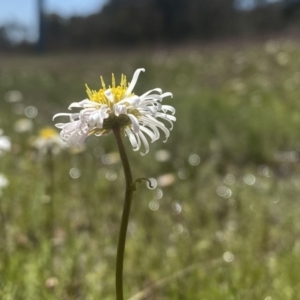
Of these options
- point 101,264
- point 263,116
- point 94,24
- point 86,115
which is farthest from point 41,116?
point 94,24

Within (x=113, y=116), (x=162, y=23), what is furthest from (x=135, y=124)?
(x=162, y=23)

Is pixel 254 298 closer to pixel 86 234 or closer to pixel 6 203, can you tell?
pixel 86 234

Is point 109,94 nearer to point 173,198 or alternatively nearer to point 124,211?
point 124,211

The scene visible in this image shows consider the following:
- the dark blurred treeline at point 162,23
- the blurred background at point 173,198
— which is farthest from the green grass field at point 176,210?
the dark blurred treeline at point 162,23

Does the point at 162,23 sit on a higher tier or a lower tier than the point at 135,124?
lower

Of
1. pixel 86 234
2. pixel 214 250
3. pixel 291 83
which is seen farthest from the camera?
pixel 291 83

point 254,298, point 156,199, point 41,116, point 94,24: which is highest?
point 254,298

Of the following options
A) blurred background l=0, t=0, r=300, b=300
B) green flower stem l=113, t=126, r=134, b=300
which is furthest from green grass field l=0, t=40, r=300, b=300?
green flower stem l=113, t=126, r=134, b=300
